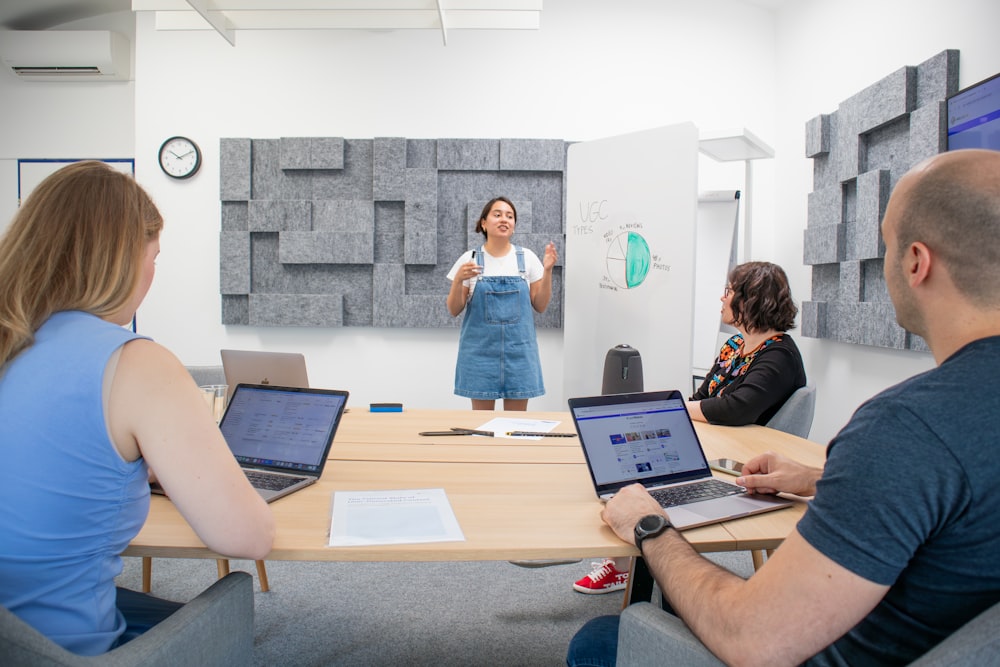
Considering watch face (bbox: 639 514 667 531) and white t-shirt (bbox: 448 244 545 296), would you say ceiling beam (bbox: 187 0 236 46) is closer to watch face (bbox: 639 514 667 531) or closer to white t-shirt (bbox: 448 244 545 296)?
white t-shirt (bbox: 448 244 545 296)

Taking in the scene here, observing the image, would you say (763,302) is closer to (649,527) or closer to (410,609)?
→ (649,527)

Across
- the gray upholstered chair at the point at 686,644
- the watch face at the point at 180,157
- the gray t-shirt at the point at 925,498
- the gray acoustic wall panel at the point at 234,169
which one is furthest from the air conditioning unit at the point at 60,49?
the gray t-shirt at the point at 925,498

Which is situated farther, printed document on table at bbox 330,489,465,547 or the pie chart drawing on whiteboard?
the pie chart drawing on whiteboard

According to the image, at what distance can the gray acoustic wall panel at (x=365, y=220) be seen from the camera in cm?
423

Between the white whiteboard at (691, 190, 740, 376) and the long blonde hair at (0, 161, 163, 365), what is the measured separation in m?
3.50

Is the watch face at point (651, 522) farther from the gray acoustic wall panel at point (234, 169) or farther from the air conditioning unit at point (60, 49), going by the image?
the air conditioning unit at point (60, 49)

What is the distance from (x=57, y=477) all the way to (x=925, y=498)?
1107 mm

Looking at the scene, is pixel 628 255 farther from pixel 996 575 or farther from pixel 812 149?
pixel 996 575

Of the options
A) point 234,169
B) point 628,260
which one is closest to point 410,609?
point 628,260

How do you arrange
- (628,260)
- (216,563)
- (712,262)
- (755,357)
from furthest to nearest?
(712,262) < (628,260) < (216,563) < (755,357)

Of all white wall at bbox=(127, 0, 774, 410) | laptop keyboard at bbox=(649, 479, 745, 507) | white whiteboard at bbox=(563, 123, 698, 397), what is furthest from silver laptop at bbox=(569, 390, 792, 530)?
white wall at bbox=(127, 0, 774, 410)

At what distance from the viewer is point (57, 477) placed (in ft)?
3.08

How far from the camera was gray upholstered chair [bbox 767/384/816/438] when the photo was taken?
2.10 meters

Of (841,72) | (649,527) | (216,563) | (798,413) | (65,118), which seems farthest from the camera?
(65,118)
